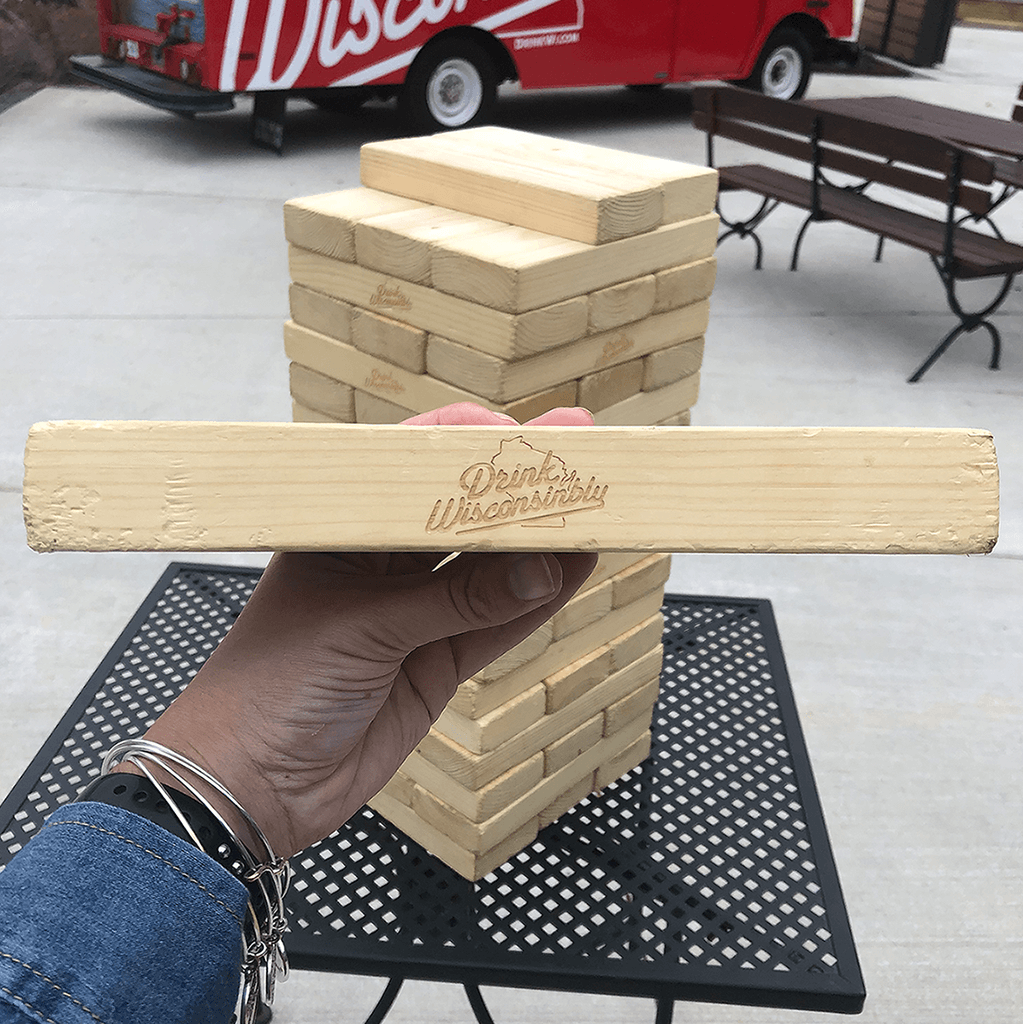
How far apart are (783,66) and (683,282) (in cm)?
888

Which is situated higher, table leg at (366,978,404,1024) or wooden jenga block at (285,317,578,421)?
wooden jenga block at (285,317,578,421)

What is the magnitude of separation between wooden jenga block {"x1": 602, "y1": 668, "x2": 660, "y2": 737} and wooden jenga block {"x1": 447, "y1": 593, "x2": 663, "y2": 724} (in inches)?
2.9

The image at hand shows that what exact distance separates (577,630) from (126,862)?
0.95 metres

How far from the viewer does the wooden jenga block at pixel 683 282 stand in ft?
5.29

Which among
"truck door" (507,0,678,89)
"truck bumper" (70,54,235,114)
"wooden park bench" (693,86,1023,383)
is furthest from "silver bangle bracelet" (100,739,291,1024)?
"truck door" (507,0,678,89)

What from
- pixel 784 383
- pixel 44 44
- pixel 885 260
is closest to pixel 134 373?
pixel 784 383

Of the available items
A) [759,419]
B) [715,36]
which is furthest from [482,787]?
[715,36]

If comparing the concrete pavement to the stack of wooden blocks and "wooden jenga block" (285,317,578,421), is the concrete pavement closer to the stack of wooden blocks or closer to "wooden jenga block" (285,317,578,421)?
the stack of wooden blocks

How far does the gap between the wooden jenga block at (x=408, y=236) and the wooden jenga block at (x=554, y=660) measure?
0.62 m

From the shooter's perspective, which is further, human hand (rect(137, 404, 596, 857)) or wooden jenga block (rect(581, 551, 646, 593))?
wooden jenga block (rect(581, 551, 646, 593))

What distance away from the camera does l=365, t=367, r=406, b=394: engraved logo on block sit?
1.57 m

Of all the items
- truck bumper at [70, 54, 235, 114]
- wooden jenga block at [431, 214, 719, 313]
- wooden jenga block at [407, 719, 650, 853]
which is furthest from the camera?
truck bumper at [70, 54, 235, 114]

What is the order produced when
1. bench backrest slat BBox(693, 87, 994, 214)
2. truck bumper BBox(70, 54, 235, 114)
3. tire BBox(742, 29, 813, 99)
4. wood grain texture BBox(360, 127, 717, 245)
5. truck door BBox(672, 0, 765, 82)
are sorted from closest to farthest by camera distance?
wood grain texture BBox(360, 127, 717, 245) → bench backrest slat BBox(693, 87, 994, 214) → truck bumper BBox(70, 54, 235, 114) → truck door BBox(672, 0, 765, 82) → tire BBox(742, 29, 813, 99)

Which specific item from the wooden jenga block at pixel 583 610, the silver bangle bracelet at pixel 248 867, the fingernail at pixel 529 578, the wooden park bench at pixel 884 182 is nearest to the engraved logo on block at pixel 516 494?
the fingernail at pixel 529 578
